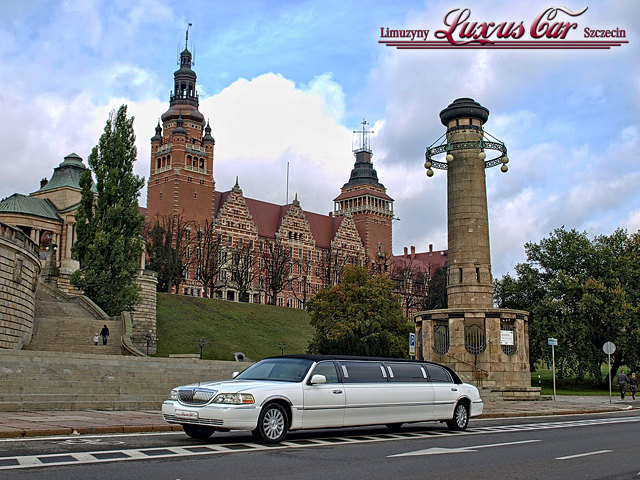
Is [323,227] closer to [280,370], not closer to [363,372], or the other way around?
[363,372]

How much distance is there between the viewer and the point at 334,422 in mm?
13055

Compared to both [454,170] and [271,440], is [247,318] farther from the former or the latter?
[271,440]

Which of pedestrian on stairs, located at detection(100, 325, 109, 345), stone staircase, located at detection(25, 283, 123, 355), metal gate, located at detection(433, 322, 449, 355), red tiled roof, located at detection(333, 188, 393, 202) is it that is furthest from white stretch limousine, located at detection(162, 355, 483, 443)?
red tiled roof, located at detection(333, 188, 393, 202)

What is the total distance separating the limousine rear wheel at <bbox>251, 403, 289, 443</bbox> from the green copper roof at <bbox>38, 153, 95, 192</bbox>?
64158mm

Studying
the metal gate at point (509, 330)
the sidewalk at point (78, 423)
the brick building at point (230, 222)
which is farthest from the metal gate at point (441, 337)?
the brick building at point (230, 222)

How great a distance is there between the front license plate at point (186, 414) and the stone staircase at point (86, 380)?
6.99m

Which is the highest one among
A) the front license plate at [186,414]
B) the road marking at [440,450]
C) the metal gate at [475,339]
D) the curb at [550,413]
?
the metal gate at [475,339]

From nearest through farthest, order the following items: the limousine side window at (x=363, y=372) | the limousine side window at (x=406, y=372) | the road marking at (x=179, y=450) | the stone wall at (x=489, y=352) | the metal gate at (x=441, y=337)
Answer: the road marking at (x=179, y=450)
the limousine side window at (x=363, y=372)
the limousine side window at (x=406, y=372)
the stone wall at (x=489, y=352)
the metal gate at (x=441, y=337)

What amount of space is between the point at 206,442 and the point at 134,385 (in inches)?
410

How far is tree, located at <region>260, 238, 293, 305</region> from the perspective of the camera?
86.6 metres

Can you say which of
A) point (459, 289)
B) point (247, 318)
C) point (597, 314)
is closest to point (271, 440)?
point (459, 289)

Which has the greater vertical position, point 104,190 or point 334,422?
point 104,190

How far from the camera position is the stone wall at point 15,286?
30.7 metres

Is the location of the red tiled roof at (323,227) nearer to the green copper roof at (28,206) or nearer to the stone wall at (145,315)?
the green copper roof at (28,206)
